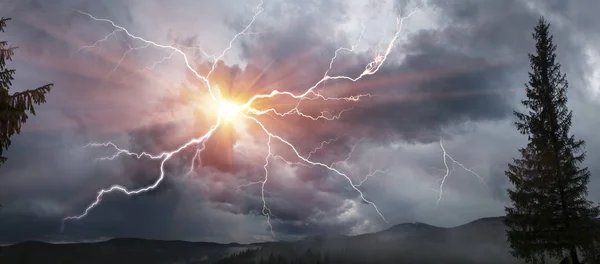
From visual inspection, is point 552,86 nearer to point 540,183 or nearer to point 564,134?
point 564,134

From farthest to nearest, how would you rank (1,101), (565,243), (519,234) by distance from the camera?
(519,234) → (565,243) → (1,101)

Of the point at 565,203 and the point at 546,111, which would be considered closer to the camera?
the point at 565,203

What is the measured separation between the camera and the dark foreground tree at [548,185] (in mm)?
21578

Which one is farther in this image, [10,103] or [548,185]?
[548,185]

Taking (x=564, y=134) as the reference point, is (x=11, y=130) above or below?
below

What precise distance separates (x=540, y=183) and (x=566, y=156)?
1876mm

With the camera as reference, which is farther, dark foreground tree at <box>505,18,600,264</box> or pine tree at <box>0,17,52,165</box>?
dark foreground tree at <box>505,18,600,264</box>

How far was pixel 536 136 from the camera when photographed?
23.5 meters

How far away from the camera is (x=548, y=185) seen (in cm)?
2234

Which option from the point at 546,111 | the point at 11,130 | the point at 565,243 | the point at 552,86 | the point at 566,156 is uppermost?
the point at 552,86

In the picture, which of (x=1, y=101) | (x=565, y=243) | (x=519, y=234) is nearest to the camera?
(x=1, y=101)

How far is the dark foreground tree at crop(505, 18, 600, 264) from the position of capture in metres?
21.6

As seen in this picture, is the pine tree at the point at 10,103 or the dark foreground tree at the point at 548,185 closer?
the pine tree at the point at 10,103

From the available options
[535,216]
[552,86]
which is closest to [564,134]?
[552,86]
